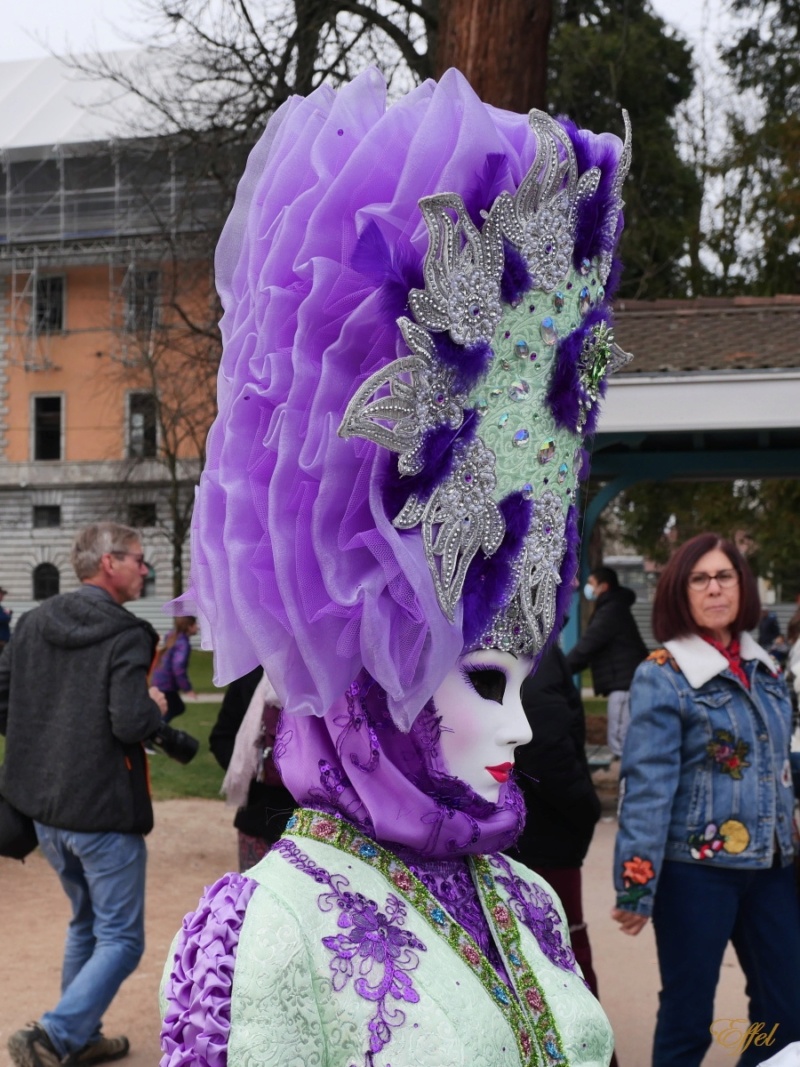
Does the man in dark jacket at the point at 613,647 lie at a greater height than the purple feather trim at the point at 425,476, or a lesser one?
lesser

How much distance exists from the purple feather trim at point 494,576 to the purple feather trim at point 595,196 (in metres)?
0.39

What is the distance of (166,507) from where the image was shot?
1470 inches

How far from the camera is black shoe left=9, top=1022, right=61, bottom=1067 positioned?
175 inches

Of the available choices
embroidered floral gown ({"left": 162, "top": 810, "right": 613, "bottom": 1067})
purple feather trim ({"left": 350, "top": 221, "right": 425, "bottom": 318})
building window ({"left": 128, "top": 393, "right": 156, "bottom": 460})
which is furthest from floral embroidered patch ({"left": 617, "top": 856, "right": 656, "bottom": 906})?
building window ({"left": 128, "top": 393, "right": 156, "bottom": 460})

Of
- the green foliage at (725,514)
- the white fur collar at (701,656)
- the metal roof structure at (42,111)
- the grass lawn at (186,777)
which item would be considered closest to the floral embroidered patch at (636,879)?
the white fur collar at (701,656)

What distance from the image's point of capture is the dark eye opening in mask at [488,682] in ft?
6.53

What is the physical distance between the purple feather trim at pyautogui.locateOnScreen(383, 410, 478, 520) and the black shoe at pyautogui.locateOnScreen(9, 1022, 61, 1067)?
333 centimetres

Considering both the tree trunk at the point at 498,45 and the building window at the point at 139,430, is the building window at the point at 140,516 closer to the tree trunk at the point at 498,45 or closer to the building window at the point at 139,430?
the building window at the point at 139,430

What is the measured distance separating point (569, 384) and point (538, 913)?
0.87 m

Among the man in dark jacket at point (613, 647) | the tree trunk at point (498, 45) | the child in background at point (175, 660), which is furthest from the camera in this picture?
the child in background at point (175, 660)

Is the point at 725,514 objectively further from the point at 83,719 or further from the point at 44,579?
the point at 44,579

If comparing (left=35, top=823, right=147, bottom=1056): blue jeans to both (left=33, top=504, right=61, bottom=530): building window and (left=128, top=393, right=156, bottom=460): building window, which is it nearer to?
(left=128, top=393, right=156, bottom=460): building window

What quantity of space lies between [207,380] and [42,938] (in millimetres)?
11506

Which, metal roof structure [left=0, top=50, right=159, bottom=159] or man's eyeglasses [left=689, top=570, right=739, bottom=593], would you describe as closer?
man's eyeglasses [left=689, top=570, right=739, bottom=593]
